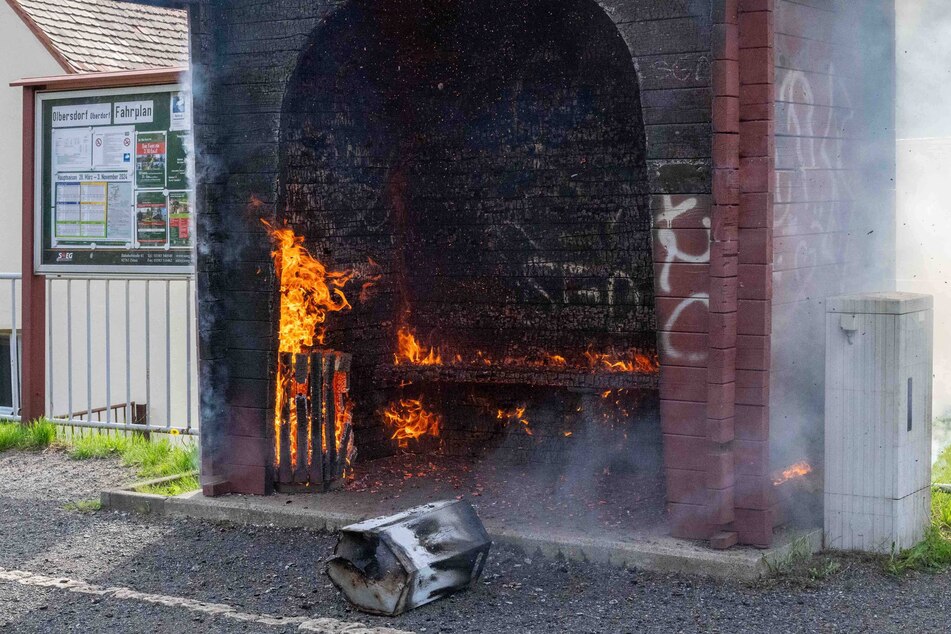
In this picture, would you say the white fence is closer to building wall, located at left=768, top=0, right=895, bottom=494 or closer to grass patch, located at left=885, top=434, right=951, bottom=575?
building wall, located at left=768, top=0, right=895, bottom=494

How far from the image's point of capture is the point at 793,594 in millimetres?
5727

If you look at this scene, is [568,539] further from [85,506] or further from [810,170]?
[85,506]

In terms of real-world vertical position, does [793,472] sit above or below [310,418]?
below

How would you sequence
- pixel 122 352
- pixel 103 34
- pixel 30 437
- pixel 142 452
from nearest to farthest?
1. pixel 142 452
2. pixel 30 437
3. pixel 122 352
4. pixel 103 34

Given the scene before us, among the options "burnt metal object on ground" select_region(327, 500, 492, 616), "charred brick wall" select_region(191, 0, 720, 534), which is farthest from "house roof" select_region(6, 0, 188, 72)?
"burnt metal object on ground" select_region(327, 500, 492, 616)

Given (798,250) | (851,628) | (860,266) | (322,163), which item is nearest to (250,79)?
(322,163)

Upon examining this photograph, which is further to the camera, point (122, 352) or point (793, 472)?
point (122, 352)

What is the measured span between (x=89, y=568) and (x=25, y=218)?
4.34 meters

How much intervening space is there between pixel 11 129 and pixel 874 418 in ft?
52.6

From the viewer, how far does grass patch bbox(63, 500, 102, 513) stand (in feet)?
25.6

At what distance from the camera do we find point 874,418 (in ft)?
20.6

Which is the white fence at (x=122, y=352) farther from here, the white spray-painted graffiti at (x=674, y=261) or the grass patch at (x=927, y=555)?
the grass patch at (x=927, y=555)

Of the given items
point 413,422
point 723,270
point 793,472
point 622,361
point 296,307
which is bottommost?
point 793,472

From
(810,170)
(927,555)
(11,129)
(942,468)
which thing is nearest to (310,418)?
(810,170)
